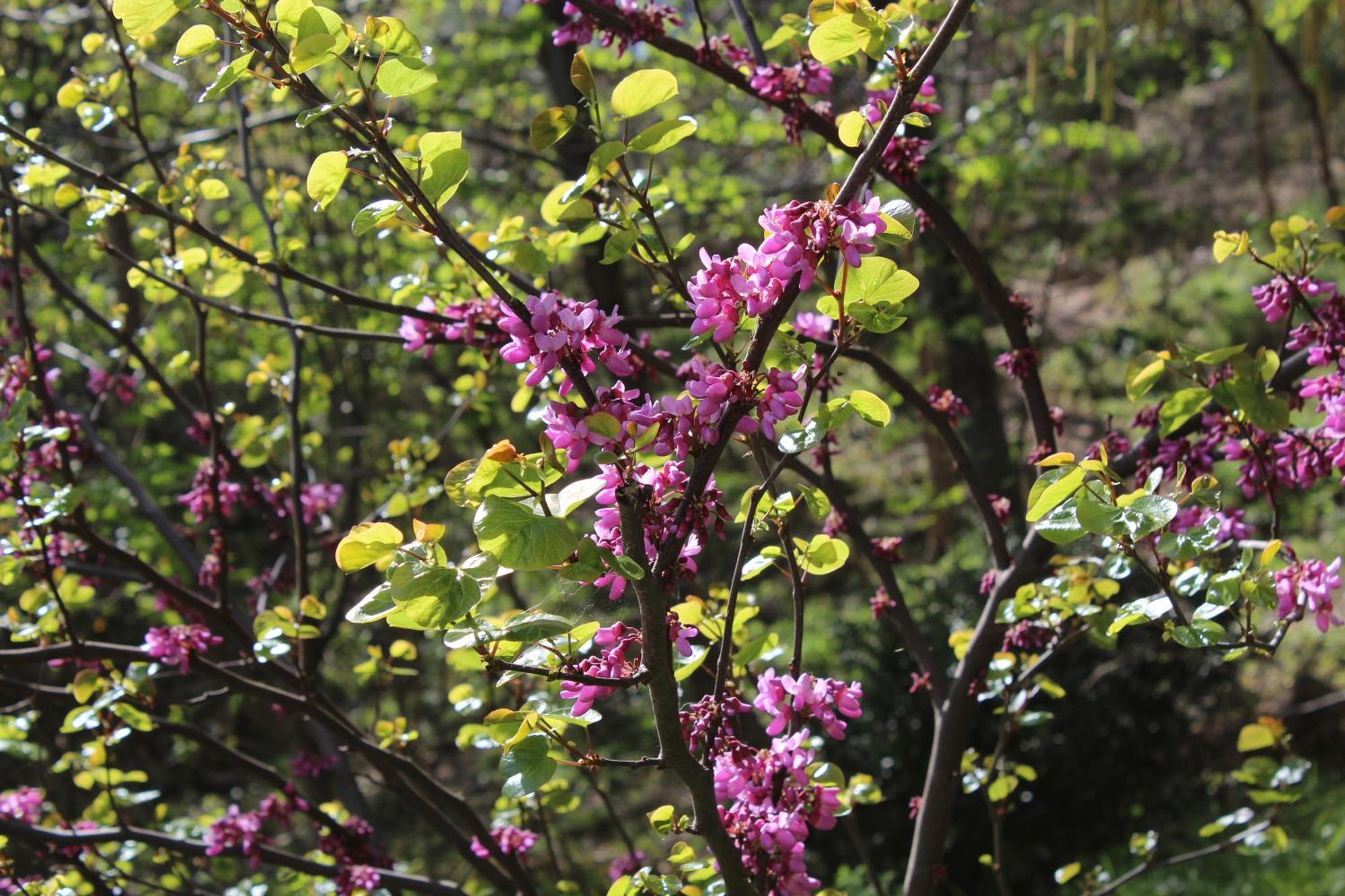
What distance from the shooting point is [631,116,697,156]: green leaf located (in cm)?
125

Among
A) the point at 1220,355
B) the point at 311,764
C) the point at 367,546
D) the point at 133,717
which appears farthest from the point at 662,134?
the point at 311,764

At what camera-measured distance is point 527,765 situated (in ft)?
3.80

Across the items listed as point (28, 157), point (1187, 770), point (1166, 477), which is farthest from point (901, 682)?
point (28, 157)

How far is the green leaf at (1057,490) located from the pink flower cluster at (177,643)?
1.57 metres

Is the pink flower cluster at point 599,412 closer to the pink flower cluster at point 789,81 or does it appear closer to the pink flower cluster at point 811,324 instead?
the pink flower cluster at point 811,324

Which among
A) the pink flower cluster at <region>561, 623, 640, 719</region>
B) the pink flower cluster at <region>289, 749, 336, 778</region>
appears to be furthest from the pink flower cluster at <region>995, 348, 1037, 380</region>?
the pink flower cluster at <region>289, 749, 336, 778</region>

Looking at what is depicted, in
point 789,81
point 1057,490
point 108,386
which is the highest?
point 108,386

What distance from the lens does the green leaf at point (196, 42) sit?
3.76ft

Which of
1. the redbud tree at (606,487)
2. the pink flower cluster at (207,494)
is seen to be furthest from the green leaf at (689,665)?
the pink flower cluster at (207,494)

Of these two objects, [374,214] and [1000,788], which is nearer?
[374,214]

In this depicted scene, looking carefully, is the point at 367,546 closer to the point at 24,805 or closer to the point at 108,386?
the point at 24,805

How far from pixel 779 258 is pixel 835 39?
358 mm

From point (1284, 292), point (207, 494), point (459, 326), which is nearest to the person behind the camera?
point (1284, 292)

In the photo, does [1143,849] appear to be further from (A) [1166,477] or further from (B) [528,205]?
(B) [528,205]
